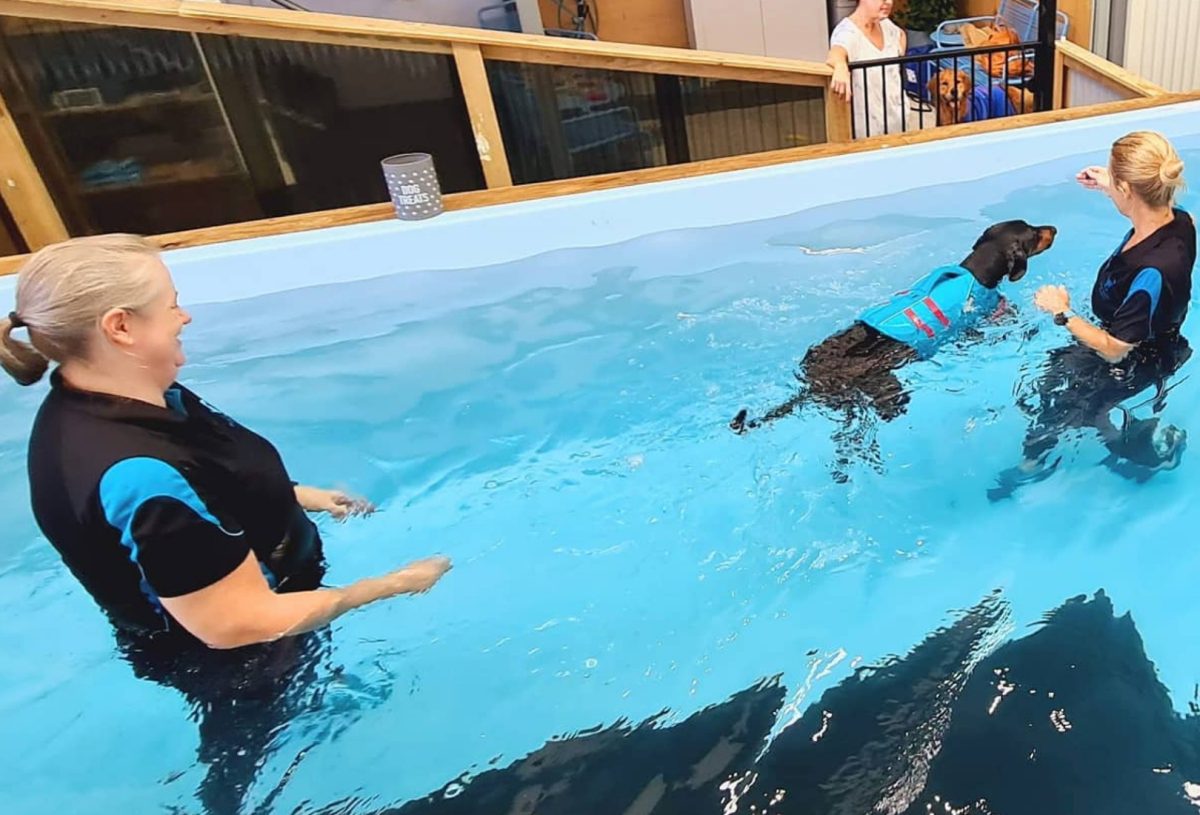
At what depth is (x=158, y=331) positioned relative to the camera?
3.75 feet

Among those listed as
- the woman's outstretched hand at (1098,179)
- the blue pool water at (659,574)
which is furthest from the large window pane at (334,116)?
the woman's outstretched hand at (1098,179)

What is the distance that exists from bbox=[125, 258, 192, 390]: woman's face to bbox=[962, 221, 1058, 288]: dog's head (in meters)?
1.83

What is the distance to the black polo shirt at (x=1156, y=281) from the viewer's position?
1.72 metres

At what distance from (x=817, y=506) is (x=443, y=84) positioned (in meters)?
2.16

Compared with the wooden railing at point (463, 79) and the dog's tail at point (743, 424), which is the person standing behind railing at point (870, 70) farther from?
the dog's tail at point (743, 424)

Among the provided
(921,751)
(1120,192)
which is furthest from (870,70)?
(921,751)

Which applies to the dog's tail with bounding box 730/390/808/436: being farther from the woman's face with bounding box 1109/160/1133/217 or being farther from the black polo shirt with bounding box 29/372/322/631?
the black polo shirt with bounding box 29/372/322/631

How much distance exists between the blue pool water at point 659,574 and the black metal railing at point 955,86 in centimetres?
74

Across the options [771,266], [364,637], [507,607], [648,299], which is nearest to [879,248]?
[771,266]

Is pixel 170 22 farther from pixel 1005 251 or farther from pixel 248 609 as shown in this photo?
pixel 1005 251

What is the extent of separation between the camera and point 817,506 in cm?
217

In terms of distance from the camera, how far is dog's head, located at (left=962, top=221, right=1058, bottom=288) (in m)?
2.20

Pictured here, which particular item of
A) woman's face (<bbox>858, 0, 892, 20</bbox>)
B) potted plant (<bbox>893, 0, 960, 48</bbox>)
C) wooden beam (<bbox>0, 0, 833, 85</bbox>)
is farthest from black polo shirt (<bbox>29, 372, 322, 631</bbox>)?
potted plant (<bbox>893, 0, 960, 48</bbox>)

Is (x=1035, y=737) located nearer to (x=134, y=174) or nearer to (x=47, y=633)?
(x=47, y=633)
